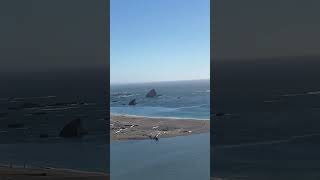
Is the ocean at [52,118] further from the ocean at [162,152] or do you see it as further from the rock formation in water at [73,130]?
the ocean at [162,152]

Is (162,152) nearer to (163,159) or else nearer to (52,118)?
(163,159)

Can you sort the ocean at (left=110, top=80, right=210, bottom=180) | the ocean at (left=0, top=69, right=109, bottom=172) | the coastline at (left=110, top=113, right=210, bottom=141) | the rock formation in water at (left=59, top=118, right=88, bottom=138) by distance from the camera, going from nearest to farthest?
the ocean at (left=0, top=69, right=109, bottom=172), the rock formation in water at (left=59, top=118, right=88, bottom=138), the ocean at (left=110, top=80, right=210, bottom=180), the coastline at (left=110, top=113, right=210, bottom=141)

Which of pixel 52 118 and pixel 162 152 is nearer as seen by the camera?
pixel 52 118

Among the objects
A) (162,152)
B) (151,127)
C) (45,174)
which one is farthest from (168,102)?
(45,174)

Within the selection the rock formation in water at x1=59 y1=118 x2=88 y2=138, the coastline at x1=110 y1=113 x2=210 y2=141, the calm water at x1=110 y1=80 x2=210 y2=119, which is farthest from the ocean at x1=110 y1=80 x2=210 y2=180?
the rock formation in water at x1=59 y1=118 x2=88 y2=138

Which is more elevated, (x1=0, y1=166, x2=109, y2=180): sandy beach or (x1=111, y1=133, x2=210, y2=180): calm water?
(x1=0, y1=166, x2=109, y2=180): sandy beach

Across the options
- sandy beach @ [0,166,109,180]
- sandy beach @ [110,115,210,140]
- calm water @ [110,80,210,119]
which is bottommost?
sandy beach @ [110,115,210,140]

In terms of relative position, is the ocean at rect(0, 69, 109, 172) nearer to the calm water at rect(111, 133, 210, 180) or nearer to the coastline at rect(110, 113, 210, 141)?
the calm water at rect(111, 133, 210, 180)

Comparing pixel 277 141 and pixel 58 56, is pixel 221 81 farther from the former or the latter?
pixel 58 56
